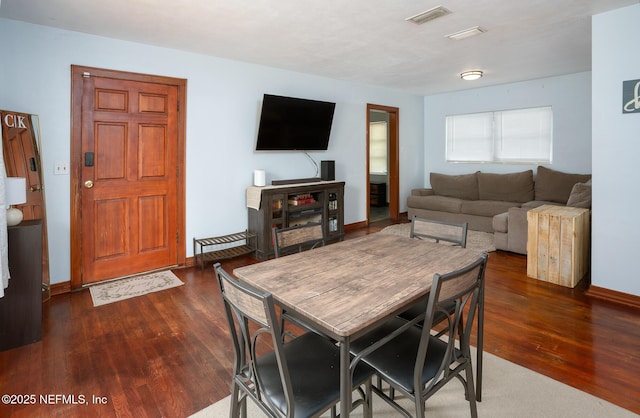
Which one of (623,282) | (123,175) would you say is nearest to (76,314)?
(123,175)

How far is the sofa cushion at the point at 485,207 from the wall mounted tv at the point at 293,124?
250 centimetres

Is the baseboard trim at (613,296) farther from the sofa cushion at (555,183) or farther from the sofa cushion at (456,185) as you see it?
the sofa cushion at (456,185)

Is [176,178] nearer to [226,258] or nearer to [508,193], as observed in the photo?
[226,258]

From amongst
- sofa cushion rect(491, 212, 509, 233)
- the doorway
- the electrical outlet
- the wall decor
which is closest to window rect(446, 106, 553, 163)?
the doorway

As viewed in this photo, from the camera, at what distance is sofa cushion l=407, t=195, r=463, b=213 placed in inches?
232

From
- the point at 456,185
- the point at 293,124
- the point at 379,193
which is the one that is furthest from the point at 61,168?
the point at 379,193

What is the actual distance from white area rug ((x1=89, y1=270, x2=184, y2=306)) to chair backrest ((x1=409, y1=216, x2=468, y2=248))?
2421mm

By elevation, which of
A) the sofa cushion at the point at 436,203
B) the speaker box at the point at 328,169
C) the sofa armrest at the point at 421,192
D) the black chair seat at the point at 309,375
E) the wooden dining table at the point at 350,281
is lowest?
the black chair seat at the point at 309,375

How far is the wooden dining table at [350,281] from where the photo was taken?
123 centimetres

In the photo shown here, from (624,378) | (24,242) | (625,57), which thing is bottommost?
(624,378)

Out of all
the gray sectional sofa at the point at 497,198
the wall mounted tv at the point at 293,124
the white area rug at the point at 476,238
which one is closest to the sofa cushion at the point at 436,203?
the gray sectional sofa at the point at 497,198

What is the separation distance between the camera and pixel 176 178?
157 inches

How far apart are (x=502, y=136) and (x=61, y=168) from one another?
20.8 feet

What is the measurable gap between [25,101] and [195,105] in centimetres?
150
